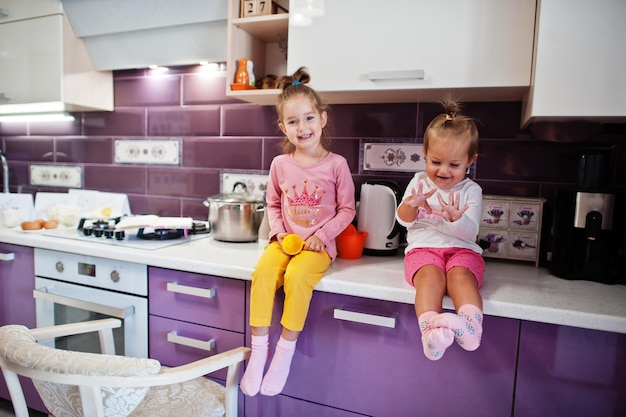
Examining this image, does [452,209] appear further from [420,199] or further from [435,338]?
[435,338]

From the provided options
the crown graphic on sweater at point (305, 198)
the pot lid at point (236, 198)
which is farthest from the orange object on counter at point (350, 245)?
the pot lid at point (236, 198)

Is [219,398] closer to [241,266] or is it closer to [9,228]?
[241,266]

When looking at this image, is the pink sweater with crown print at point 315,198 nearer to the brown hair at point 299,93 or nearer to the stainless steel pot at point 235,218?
the brown hair at point 299,93

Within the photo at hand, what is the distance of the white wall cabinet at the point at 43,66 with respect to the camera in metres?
1.89

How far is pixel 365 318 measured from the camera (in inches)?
43.1

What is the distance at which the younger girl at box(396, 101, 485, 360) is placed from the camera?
96 cm

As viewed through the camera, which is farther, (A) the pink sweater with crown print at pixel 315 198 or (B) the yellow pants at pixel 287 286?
(A) the pink sweater with crown print at pixel 315 198

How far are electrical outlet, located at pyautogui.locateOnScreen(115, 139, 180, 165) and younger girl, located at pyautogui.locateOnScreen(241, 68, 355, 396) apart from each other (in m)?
0.82

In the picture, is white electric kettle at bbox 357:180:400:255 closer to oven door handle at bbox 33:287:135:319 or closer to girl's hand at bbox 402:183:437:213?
girl's hand at bbox 402:183:437:213

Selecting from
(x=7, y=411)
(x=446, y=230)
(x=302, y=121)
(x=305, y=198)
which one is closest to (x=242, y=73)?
(x=302, y=121)

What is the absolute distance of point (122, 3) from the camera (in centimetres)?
179

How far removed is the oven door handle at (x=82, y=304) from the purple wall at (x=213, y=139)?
0.68 metres

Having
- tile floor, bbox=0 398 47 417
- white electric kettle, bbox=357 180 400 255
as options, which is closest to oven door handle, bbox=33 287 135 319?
tile floor, bbox=0 398 47 417

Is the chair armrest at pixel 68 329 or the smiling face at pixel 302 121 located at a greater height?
the smiling face at pixel 302 121
